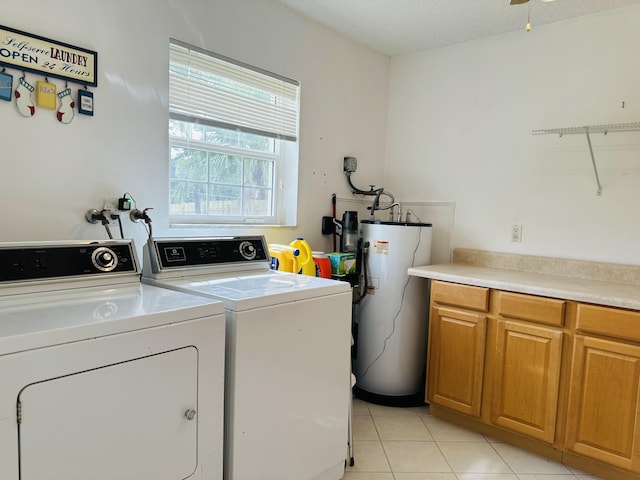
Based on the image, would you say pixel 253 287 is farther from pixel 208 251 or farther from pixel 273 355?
pixel 208 251

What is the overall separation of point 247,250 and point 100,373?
107cm

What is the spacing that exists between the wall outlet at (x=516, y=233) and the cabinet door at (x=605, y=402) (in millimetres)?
877

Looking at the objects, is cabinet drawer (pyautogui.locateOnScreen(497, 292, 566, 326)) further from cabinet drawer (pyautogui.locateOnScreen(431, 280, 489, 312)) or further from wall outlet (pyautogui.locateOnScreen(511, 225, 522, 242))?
wall outlet (pyautogui.locateOnScreen(511, 225, 522, 242))

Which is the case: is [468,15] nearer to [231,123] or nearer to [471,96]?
[471,96]

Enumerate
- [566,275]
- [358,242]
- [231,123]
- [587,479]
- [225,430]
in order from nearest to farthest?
[225,430]
[587,479]
[231,123]
[566,275]
[358,242]

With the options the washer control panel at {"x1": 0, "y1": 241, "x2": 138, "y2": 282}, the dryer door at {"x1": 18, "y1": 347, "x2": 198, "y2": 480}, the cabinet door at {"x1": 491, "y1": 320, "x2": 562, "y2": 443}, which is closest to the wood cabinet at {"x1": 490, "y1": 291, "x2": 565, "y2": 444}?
the cabinet door at {"x1": 491, "y1": 320, "x2": 562, "y2": 443}

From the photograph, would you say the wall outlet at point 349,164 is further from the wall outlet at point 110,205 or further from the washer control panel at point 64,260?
the washer control panel at point 64,260

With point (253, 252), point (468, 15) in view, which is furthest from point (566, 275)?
point (253, 252)

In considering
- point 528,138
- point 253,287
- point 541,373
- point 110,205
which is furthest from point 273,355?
point 528,138

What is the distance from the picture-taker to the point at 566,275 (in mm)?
2670

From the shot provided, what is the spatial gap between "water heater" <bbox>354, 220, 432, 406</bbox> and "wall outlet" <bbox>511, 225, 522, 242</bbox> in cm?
54

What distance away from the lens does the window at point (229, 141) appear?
7.58 ft

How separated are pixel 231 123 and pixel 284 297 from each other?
1259 millimetres

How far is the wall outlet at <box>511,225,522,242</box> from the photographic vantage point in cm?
288
